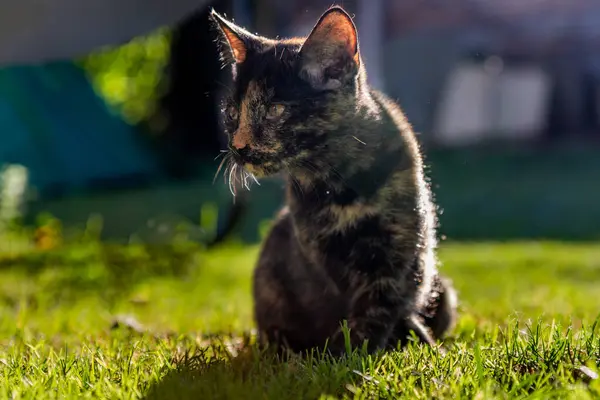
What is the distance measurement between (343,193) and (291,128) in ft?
0.99

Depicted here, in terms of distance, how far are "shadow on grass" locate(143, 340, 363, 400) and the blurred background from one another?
2.47 m

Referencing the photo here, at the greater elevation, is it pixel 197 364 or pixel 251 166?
pixel 251 166

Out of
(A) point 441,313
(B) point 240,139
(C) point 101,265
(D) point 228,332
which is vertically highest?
(B) point 240,139

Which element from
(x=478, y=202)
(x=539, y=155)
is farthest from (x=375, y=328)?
(x=539, y=155)

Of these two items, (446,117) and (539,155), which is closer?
(539,155)

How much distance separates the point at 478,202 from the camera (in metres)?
8.05

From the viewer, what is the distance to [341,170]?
99.0 inches

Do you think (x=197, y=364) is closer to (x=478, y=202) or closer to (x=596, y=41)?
(x=478, y=202)

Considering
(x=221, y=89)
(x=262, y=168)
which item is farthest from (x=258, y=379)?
(x=221, y=89)

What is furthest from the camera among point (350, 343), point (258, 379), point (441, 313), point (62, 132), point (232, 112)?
point (62, 132)

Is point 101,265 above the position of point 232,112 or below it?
below

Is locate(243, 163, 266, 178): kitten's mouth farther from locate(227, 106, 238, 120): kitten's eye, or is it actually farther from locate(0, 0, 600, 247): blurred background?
locate(0, 0, 600, 247): blurred background

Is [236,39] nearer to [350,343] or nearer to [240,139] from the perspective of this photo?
[240,139]

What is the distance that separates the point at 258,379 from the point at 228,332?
119cm
